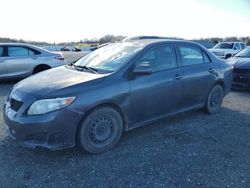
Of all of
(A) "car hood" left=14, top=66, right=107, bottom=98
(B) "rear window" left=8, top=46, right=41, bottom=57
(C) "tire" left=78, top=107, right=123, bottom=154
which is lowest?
(C) "tire" left=78, top=107, right=123, bottom=154

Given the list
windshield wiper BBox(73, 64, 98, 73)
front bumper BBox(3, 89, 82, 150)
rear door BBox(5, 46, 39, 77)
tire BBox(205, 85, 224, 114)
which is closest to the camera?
front bumper BBox(3, 89, 82, 150)

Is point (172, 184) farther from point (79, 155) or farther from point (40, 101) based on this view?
point (40, 101)

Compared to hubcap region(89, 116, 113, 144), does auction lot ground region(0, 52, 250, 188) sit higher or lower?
lower

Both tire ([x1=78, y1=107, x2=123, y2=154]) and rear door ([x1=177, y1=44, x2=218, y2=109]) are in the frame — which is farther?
rear door ([x1=177, y1=44, x2=218, y2=109])

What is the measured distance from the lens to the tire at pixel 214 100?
5457 mm

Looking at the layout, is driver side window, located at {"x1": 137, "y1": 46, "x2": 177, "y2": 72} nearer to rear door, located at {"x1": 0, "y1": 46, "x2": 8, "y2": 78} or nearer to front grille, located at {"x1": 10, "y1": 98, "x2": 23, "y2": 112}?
front grille, located at {"x1": 10, "y1": 98, "x2": 23, "y2": 112}

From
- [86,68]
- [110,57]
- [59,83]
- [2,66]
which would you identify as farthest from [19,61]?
[59,83]

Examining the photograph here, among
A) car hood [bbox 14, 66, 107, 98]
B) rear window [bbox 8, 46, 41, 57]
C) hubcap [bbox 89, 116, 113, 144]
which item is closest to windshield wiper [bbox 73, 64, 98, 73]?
Answer: car hood [bbox 14, 66, 107, 98]

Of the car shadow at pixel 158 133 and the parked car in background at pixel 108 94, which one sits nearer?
the parked car in background at pixel 108 94

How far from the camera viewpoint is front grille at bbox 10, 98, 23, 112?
3.45 meters

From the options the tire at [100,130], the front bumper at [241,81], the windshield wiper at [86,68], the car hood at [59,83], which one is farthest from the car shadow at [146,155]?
the front bumper at [241,81]

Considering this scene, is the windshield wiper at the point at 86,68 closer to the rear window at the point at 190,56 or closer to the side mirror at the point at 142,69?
the side mirror at the point at 142,69

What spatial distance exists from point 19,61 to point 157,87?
6152mm

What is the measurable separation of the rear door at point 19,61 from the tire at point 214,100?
6.18 metres
